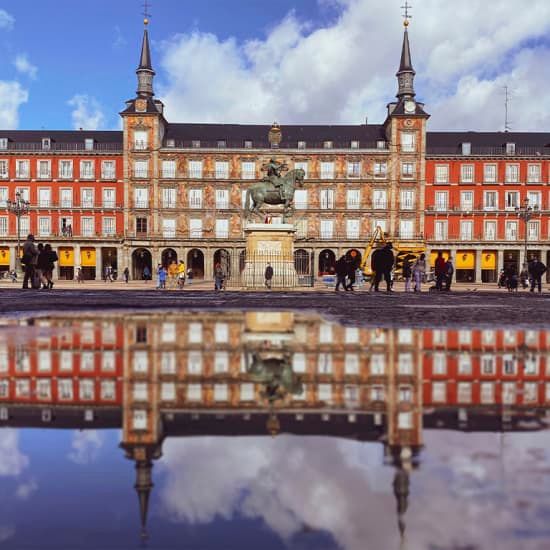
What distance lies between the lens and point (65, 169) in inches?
2018

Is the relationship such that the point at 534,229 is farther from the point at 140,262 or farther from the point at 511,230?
the point at 140,262

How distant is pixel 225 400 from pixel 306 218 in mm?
49032

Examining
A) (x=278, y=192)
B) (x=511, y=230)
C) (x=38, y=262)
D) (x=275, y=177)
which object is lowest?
(x=38, y=262)

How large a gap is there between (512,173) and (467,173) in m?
3.89

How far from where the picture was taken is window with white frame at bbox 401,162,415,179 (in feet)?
Answer: 166

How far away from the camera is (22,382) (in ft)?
9.54

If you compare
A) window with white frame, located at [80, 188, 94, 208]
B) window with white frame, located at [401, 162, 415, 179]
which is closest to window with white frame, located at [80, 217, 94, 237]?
window with white frame, located at [80, 188, 94, 208]

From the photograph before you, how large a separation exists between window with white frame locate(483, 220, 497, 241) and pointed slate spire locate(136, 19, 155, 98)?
32.1 m

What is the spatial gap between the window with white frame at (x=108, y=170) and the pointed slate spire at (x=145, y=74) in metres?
6.84

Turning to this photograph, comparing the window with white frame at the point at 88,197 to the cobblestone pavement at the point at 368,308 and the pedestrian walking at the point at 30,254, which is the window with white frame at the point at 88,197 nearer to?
the pedestrian walking at the point at 30,254

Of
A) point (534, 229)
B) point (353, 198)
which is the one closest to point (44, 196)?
point (353, 198)

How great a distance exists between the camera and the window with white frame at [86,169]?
51.2 m

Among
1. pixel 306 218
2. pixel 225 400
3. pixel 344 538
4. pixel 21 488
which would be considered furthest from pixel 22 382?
pixel 306 218

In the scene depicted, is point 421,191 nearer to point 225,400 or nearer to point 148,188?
point 148,188
